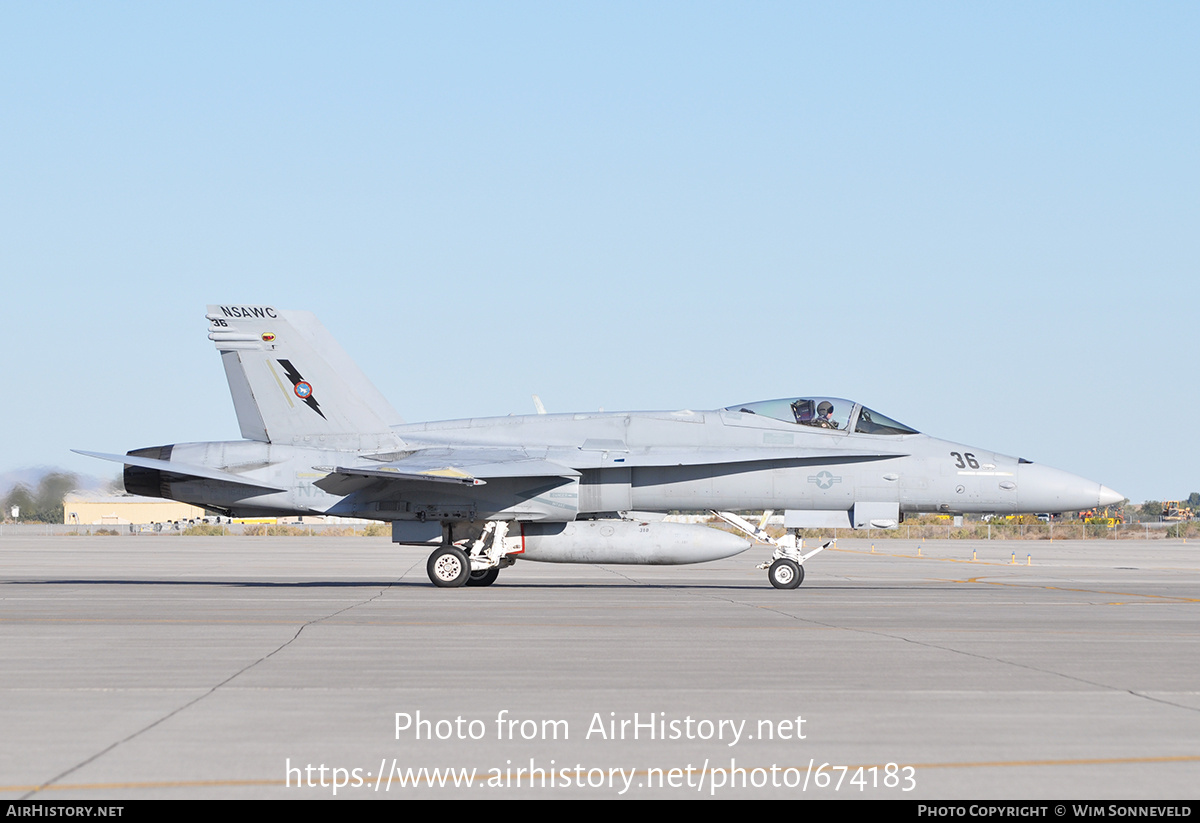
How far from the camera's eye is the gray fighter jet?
19641mm

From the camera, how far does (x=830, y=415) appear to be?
20234 mm

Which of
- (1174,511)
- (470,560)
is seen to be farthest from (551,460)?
(1174,511)

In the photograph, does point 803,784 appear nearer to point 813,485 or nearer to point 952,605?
point 952,605

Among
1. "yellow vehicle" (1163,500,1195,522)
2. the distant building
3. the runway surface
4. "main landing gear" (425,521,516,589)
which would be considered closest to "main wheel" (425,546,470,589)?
"main landing gear" (425,521,516,589)

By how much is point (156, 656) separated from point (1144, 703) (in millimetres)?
7609

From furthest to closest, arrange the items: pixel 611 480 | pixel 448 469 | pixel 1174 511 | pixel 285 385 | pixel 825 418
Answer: pixel 1174 511 < pixel 285 385 < pixel 825 418 < pixel 611 480 < pixel 448 469

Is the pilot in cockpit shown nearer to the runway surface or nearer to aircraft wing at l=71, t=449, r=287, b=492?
the runway surface

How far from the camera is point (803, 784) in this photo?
17.3 feet

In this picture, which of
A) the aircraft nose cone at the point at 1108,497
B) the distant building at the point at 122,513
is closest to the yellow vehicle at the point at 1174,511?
the distant building at the point at 122,513

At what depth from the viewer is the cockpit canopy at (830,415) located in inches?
795

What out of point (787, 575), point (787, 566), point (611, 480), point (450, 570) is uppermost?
point (611, 480)

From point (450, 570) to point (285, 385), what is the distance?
15.2ft

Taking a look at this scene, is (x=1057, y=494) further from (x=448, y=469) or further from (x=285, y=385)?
(x=285, y=385)
